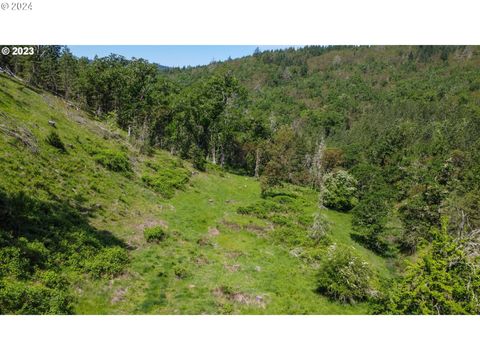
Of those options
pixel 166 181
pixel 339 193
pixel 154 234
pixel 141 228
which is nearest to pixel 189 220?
pixel 141 228

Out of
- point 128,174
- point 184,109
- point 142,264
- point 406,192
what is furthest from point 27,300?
point 406,192

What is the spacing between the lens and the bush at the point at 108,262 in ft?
66.0

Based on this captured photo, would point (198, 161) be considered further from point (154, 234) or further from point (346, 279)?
point (346, 279)

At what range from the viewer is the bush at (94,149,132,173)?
39562 mm

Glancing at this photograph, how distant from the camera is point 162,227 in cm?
3117

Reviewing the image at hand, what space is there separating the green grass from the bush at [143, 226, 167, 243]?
0.53 metres

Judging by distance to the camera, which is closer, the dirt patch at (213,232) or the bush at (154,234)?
the bush at (154,234)

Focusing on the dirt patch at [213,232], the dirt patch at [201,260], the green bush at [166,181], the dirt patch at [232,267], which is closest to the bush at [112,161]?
the green bush at [166,181]

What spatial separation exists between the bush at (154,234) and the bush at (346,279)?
45.2ft

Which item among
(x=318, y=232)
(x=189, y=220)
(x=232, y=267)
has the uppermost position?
(x=189, y=220)

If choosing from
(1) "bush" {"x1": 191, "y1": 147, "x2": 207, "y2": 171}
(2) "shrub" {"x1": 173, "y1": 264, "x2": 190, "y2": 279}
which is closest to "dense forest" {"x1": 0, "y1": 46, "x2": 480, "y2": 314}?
(2) "shrub" {"x1": 173, "y1": 264, "x2": 190, "y2": 279}

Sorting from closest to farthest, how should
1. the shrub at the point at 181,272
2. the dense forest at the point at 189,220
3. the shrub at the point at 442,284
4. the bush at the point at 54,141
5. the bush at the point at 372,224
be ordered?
1. the shrub at the point at 442,284
2. the dense forest at the point at 189,220
3. the shrub at the point at 181,272
4. the bush at the point at 54,141
5. the bush at the point at 372,224

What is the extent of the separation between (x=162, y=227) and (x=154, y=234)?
300cm

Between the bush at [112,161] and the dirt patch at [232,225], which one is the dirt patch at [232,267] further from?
the bush at [112,161]
